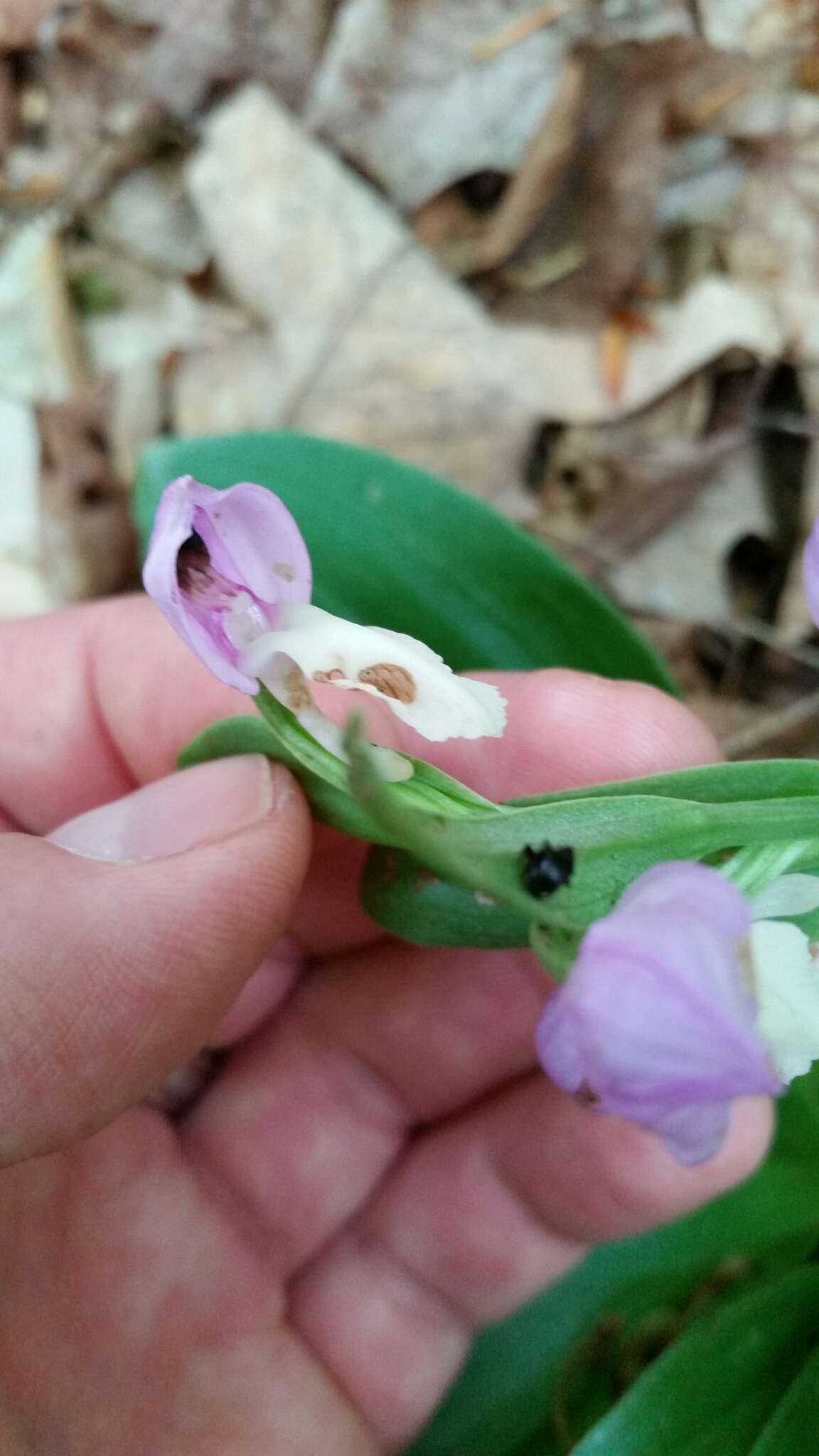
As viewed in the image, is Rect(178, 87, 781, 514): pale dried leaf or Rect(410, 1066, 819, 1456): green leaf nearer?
Rect(410, 1066, 819, 1456): green leaf

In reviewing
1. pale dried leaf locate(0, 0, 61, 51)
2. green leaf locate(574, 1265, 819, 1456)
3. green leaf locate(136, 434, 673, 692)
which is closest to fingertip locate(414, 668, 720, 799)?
green leaf locate(136, 434, 673, 692)

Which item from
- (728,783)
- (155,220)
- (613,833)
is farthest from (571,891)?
(155,220)

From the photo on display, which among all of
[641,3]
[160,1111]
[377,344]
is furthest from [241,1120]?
[641,3]

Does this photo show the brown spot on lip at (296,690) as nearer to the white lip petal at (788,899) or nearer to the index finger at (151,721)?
the white lip petal at (788,899)

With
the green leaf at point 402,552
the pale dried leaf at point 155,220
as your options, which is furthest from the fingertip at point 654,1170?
the pale dried leaf at point 155,220

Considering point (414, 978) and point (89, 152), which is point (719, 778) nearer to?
point (414, 978)

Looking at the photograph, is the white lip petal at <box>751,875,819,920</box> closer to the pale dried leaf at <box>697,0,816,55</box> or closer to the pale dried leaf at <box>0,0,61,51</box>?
the pale dried leaf at <box>697,0,816,55</box>

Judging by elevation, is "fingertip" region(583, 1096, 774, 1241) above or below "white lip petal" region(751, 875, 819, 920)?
below

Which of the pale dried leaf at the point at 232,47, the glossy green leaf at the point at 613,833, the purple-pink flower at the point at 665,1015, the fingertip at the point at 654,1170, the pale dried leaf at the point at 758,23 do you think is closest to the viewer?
the purple-pink flower at the point at 665,1015
